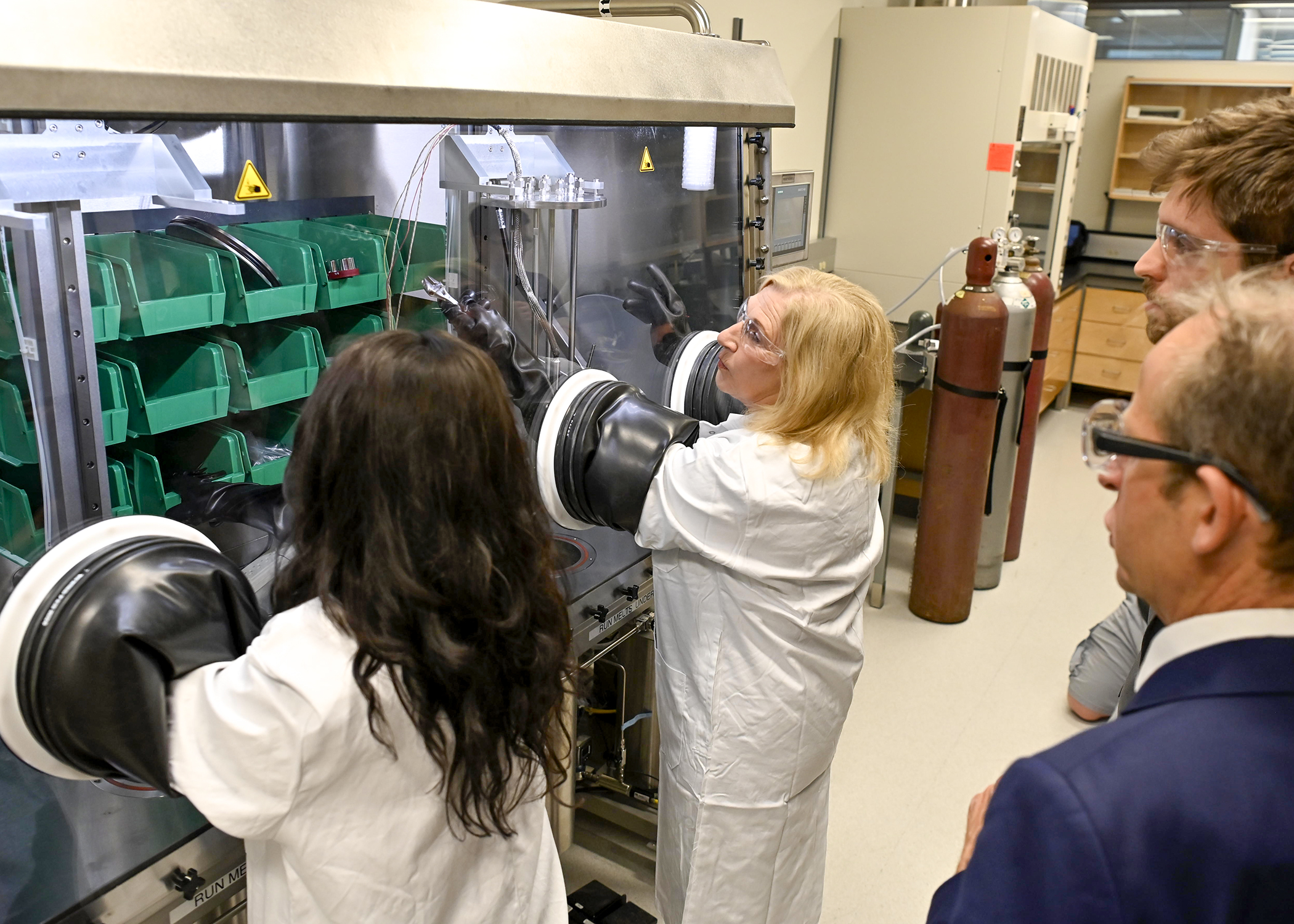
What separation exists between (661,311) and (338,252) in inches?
25.8

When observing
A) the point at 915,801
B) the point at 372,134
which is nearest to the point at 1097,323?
the point at 915,801

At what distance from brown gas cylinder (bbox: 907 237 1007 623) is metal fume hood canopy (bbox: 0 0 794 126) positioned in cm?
165

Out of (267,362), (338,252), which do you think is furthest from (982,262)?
(267,362)

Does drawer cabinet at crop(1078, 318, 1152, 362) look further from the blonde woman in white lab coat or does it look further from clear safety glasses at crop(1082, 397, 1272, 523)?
clear safety glasses at crop(1082, 397, 1272, 523)

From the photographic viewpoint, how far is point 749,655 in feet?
4.90

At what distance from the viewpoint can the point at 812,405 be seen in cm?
143

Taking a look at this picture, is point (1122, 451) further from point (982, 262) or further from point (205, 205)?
point (982, 262)

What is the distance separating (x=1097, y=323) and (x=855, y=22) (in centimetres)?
248

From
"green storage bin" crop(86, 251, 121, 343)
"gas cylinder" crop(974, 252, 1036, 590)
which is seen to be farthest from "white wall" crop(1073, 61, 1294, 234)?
"green storage bin" crop(86, 251, 121, 343)

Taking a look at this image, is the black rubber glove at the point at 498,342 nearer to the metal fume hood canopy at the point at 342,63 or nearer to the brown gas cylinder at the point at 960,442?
the metal fume hood canopy at the point at 342,63

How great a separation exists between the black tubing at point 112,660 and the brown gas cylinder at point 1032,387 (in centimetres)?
300

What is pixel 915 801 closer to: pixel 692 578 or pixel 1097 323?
pixel 692 578

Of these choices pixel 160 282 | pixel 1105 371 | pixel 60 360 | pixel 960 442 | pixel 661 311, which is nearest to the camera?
pixel 60 360

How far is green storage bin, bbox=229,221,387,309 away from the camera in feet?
3.99
